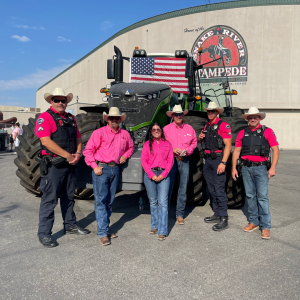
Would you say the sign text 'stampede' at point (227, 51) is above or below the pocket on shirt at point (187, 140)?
above

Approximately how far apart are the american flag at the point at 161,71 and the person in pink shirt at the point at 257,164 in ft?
8.35

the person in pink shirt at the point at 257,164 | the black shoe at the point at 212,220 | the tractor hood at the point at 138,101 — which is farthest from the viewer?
the tractor hood at the point at 138,101

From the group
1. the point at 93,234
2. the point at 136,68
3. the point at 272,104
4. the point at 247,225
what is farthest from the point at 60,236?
→ the point at 272,104

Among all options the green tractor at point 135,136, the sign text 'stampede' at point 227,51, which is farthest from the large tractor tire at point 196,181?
the sign text 'stampede' at point 227,51

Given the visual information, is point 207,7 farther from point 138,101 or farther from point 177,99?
point 138,101

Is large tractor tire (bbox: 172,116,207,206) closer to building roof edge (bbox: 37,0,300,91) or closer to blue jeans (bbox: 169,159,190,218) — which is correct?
blue jeans (bbox: 169,159,190,218)

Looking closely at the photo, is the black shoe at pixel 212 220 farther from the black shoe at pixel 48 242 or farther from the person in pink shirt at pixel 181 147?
the black shoe at pixel 48 242

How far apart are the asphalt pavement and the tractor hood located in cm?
164

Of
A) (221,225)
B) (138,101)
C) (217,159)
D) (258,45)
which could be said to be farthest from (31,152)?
(258,45)

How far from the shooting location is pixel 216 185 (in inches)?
174

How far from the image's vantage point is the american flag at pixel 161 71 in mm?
6488

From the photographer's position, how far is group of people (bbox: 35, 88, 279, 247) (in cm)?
372

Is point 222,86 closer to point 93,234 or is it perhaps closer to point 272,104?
point 93,234

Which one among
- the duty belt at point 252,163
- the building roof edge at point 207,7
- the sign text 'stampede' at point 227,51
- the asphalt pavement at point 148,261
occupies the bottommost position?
the asphalt pavement at point 148,261
